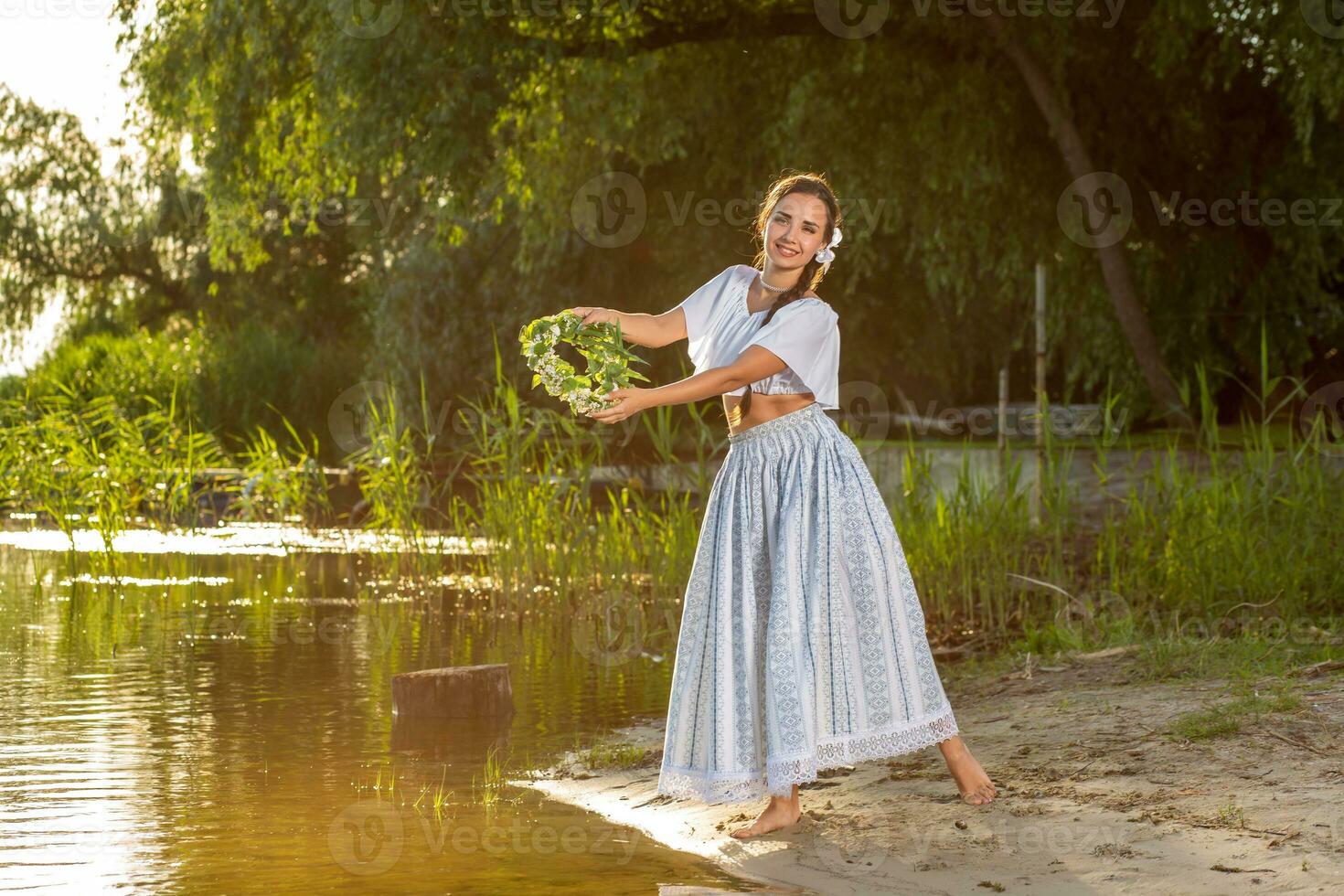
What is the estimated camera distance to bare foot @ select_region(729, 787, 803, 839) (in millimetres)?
4867

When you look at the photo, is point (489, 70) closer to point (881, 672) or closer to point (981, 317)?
point (881, 672)

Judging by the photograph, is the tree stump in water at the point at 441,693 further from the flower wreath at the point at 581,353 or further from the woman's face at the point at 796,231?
the woman's face at the point at 796,231

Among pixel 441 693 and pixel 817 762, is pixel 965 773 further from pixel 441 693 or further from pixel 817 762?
pixel 441 693

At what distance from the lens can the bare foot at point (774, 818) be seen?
16.0ft

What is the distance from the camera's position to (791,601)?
15.5ft

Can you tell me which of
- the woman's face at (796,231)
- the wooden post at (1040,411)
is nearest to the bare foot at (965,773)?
the woman's face at (796,231)

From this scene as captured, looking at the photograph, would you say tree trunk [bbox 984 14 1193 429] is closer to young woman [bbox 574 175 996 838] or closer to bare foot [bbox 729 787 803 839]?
young woman [bbox 574 175 996 838]

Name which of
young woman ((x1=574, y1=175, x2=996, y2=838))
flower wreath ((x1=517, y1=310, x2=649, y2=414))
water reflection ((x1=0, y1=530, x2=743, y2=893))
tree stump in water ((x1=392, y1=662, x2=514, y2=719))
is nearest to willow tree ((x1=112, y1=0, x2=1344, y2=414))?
water reflection ((x1=0, y1=530, x2=743, y2=893))

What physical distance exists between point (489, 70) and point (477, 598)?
18.1ft

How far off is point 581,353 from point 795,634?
980 mm

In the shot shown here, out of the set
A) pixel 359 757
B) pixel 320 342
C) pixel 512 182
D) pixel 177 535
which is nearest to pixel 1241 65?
pixel 512 182

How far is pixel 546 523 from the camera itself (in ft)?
33.4

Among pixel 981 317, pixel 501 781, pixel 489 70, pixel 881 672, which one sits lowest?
pixel 501 781

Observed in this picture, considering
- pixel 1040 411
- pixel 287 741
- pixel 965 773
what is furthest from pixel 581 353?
pixel 1040 411
